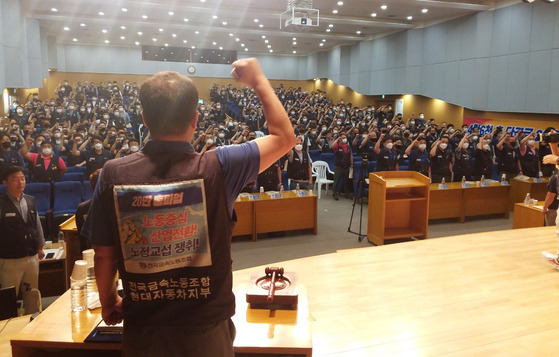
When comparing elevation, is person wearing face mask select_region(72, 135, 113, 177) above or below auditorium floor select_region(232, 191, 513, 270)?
above

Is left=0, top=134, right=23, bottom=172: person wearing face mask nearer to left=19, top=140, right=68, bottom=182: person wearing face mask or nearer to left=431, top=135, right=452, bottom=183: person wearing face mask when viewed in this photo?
left=19, top=140, right=68, bottom=182: person wearing face mask

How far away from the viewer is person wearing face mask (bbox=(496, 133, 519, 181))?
8.85 metres

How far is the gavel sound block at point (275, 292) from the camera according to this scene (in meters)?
1.99

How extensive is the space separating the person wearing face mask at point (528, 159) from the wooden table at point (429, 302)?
5281 mm

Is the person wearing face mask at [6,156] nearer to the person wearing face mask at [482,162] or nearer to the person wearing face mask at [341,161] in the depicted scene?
the person wearing face mask at [341,161]

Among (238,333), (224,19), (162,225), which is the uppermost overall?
(224,19)

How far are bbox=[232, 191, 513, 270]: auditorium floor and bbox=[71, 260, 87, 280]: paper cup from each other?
11.7 feet

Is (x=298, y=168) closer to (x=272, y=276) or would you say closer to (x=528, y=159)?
(x=528, y=159)

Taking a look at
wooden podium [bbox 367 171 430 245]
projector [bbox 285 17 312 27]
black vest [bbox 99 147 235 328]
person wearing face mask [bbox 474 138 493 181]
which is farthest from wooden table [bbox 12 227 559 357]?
projector [bbox 285 17 312 27]

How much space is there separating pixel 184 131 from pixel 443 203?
737 centimetres

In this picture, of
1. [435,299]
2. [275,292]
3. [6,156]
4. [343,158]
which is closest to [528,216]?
[343,158]

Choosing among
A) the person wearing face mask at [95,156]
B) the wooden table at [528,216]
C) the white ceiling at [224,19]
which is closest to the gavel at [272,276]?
the wooden table at [528,216]

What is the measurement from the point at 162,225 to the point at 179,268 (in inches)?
5.5

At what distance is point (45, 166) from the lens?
716cm
